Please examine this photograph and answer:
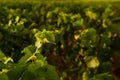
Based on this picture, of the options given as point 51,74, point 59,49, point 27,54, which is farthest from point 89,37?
point 51,74

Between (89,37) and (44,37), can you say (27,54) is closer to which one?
(44,37)

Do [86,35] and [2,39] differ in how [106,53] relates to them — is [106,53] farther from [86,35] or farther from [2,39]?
[2,39]

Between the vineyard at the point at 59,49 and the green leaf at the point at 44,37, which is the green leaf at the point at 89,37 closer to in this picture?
the vineyard at the point at 59,49

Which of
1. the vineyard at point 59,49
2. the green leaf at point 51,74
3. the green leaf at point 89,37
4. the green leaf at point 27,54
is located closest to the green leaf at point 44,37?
the vineyard at point 59,49

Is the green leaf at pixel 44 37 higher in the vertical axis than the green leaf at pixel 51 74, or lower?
lower

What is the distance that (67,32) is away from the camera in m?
5.18

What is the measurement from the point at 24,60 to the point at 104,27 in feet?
10.8

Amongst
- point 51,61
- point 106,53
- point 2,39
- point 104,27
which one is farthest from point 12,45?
point 104,27

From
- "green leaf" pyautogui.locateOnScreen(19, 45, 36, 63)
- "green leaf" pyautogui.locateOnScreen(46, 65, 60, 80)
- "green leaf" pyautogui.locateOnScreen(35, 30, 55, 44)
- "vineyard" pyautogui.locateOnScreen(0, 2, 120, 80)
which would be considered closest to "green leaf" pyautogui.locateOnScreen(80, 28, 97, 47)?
"vineyard" pyautogui.locateOnScreen(0, 2, 120, 80)

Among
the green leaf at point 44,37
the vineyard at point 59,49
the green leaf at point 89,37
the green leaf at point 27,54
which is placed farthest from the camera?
the green leaf at point 89,37

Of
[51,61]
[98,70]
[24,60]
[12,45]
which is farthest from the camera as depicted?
[51,61]

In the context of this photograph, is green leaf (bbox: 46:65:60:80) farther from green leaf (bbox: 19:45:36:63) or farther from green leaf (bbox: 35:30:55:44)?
green leaf (bbox: 35:30:55:44)

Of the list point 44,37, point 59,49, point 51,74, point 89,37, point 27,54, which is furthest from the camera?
point 59,49

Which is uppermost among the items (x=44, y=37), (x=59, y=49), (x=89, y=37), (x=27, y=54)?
Answer: (x=27, y=54)
